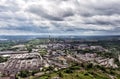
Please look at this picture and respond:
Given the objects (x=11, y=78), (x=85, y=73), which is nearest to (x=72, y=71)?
(x=85, y=73)

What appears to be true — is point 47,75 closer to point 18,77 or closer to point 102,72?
point 18,77

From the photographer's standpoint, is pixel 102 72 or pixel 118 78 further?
pixel 102 72

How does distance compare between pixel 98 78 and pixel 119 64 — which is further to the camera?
pixel 119 64

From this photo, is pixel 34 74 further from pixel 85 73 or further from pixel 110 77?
pixel 110 77

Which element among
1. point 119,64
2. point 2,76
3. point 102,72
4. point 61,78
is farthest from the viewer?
point 119,64

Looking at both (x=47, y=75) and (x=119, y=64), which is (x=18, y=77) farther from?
(x=119, y=64)

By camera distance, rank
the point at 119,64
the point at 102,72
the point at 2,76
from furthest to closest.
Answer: the point at 119,64
the point at 102,72
the point at 2,76

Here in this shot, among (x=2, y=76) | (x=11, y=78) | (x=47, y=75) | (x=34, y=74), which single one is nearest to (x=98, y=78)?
(x=47, y=75)

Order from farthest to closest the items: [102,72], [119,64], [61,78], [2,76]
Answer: [119,64] → [102,72] → [2,76] → [61,78]
